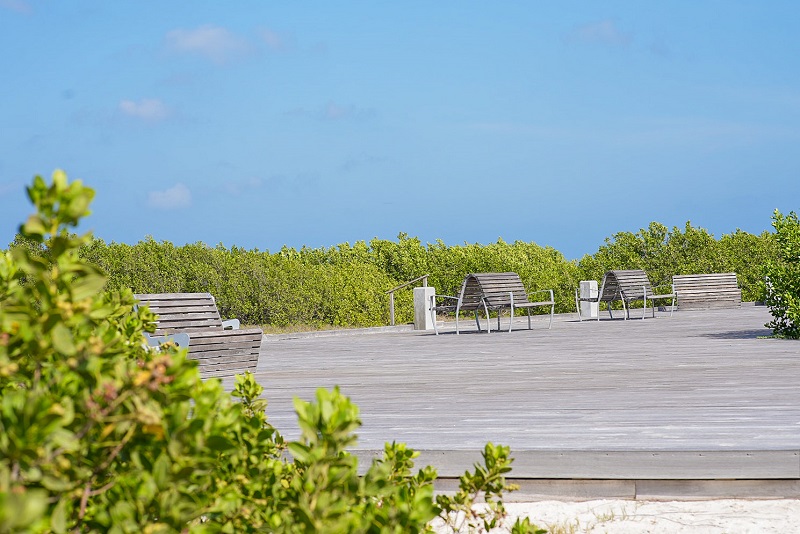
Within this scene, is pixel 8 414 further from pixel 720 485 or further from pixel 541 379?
pixel 541 379

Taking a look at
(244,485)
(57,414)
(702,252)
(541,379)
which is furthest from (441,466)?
(702,252)

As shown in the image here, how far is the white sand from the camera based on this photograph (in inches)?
125

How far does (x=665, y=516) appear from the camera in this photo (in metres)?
3.33

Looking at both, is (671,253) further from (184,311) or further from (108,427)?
(108,427)

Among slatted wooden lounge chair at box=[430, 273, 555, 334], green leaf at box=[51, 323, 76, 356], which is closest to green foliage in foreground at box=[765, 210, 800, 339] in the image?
slatted wooden lounge chair at box=[430, 273, 555, 334]

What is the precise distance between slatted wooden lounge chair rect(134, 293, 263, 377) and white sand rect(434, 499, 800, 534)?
383 cm

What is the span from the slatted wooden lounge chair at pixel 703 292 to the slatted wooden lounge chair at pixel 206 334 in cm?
1330

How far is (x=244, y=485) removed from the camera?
1.93m

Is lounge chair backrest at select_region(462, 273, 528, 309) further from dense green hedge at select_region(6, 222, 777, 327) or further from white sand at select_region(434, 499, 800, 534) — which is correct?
white sand at select_region(434, 499, 800, 534)

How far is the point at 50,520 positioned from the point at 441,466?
243 cm

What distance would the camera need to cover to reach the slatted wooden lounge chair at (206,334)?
684cm

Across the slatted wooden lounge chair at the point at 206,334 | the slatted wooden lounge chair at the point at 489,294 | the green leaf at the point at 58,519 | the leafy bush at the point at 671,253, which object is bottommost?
the green leaf at the point at 58,519

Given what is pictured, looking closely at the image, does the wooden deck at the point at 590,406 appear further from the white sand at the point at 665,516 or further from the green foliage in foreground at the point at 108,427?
the green foliage in foreground at the point at 108,427

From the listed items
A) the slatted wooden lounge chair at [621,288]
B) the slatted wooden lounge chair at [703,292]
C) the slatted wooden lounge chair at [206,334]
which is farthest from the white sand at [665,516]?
the slatted wooden lounge chair at [703,292]
